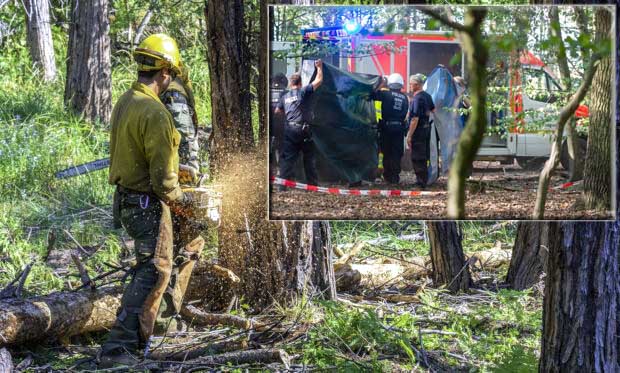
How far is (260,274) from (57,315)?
1552mm

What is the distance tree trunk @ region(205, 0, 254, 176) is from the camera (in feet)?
21.4

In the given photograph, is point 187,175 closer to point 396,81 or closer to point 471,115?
point 396,81

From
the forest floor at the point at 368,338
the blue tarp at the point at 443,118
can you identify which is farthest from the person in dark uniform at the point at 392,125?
the forest floor at the point at 368,338

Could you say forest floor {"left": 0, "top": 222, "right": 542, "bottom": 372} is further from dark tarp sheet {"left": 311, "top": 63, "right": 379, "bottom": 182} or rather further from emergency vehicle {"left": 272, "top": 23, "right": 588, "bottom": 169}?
emergency vehicle {"left": 272, "top": 23, "right": 588, "bottom": 169}

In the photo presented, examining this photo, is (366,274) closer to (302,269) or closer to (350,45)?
(302,269)

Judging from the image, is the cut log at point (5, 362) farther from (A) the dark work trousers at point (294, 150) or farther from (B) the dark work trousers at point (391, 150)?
(B) the dark work trousers at point (391, 150)

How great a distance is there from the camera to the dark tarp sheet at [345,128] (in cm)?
399

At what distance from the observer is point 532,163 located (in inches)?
Answer: 154

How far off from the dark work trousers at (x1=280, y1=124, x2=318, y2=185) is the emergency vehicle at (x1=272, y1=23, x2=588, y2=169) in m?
0.35

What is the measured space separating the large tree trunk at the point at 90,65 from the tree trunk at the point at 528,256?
6818 millimetres

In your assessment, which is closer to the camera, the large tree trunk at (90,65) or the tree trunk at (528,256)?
the tree trunk at (528,256)

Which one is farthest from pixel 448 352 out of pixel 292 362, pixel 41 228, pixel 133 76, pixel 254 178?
pixel 133 76

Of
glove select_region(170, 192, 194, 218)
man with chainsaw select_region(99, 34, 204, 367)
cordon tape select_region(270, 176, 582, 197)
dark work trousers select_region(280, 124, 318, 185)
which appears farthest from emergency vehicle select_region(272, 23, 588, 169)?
glove select_region(170, 192, 194, 218)

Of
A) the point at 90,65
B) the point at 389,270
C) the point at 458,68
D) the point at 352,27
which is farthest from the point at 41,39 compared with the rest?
the point at 458,68
